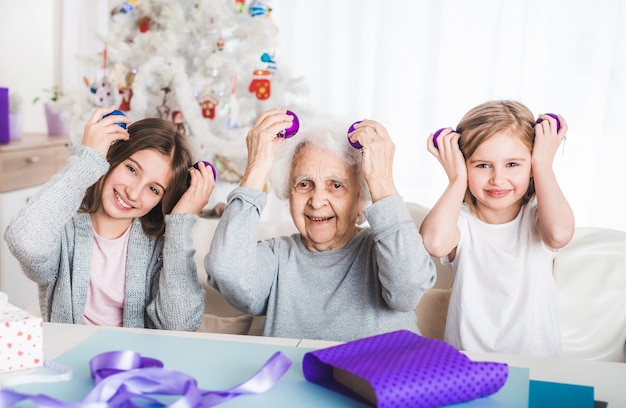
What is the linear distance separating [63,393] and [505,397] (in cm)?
70

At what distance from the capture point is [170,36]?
337 cm

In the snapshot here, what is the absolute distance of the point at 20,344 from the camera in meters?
1.29

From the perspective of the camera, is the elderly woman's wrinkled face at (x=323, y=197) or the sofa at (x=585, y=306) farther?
the sofa at (x=585, y=306)

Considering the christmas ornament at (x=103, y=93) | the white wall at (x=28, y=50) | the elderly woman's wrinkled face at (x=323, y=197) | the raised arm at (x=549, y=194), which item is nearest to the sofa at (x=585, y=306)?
the raised arm at (x=549, y=194)

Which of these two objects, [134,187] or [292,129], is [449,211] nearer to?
[292,129]

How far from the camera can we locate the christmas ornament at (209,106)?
3.46m

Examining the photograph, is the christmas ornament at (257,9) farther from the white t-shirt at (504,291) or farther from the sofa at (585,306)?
the white t-shirt at (504,291)

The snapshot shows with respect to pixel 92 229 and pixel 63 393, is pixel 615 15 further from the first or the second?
pixel 63 393

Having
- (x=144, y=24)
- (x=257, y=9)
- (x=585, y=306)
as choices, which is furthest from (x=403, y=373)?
(x=144, y=24)

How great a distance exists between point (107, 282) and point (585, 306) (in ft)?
4.34

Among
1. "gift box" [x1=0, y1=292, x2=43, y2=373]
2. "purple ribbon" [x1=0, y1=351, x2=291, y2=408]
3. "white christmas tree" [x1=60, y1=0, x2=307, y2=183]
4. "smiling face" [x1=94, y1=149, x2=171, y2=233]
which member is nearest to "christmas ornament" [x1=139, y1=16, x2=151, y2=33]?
"white christmas tree" [x1=60, y1=0, x2=307, y2=183]

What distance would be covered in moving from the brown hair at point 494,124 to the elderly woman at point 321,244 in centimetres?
26

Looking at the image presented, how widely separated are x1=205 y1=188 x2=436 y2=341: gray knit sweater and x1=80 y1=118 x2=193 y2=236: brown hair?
13.1 inches

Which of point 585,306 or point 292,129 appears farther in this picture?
point 585,306
